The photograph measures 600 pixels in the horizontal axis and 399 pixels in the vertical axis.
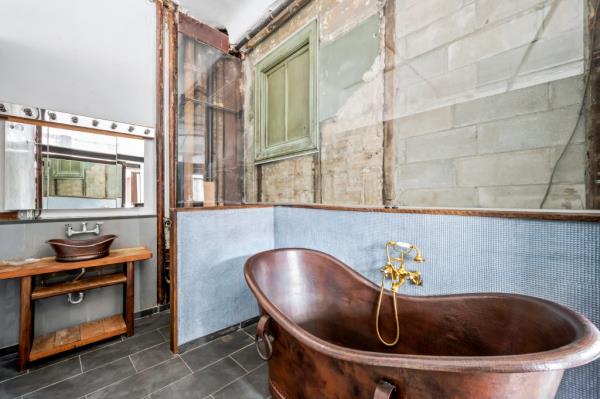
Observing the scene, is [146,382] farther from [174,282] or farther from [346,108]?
[346,108]

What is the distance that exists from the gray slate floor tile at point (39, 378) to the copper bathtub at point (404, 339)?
1.27 metres

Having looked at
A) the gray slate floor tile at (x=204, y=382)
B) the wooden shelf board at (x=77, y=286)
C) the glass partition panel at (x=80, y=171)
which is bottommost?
the gray slate floor tile at (x=204, y=382)

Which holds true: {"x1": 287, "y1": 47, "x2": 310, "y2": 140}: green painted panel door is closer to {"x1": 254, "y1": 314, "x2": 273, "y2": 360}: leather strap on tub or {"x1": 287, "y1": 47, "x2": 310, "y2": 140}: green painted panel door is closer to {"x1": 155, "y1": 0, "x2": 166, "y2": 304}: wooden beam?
{"x1": 155, "y1": 0, "x2": 166, "y2": 304}: wooden beam

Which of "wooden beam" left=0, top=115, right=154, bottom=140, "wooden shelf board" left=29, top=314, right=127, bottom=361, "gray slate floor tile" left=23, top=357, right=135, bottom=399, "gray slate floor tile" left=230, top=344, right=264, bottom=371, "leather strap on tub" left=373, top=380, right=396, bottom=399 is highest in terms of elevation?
"wooden beam" left=0, top=115, right=154, bottom=140

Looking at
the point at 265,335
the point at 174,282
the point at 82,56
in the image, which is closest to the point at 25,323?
the point at 174,282

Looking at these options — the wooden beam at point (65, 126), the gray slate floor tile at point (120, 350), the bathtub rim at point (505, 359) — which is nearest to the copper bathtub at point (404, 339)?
the bathtub rim at point (505, 359)

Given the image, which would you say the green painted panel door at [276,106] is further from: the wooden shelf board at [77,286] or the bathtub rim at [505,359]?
the bathtub rim at [505,359]

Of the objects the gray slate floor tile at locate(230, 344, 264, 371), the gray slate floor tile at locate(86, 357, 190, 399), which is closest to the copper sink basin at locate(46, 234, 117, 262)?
the gray slate floor tile at locate(86, 357, 190, 399)

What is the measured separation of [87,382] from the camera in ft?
4.41

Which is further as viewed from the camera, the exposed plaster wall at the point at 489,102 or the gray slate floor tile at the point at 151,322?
the gray slate floor tile at the point at 151,322

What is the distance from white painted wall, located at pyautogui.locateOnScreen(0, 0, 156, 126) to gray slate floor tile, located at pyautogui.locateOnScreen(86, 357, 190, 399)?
1931 millimetres

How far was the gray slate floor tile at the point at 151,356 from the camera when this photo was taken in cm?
150

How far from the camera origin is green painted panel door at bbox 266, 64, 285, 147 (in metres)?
2.48

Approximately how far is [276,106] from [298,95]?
0.33m
